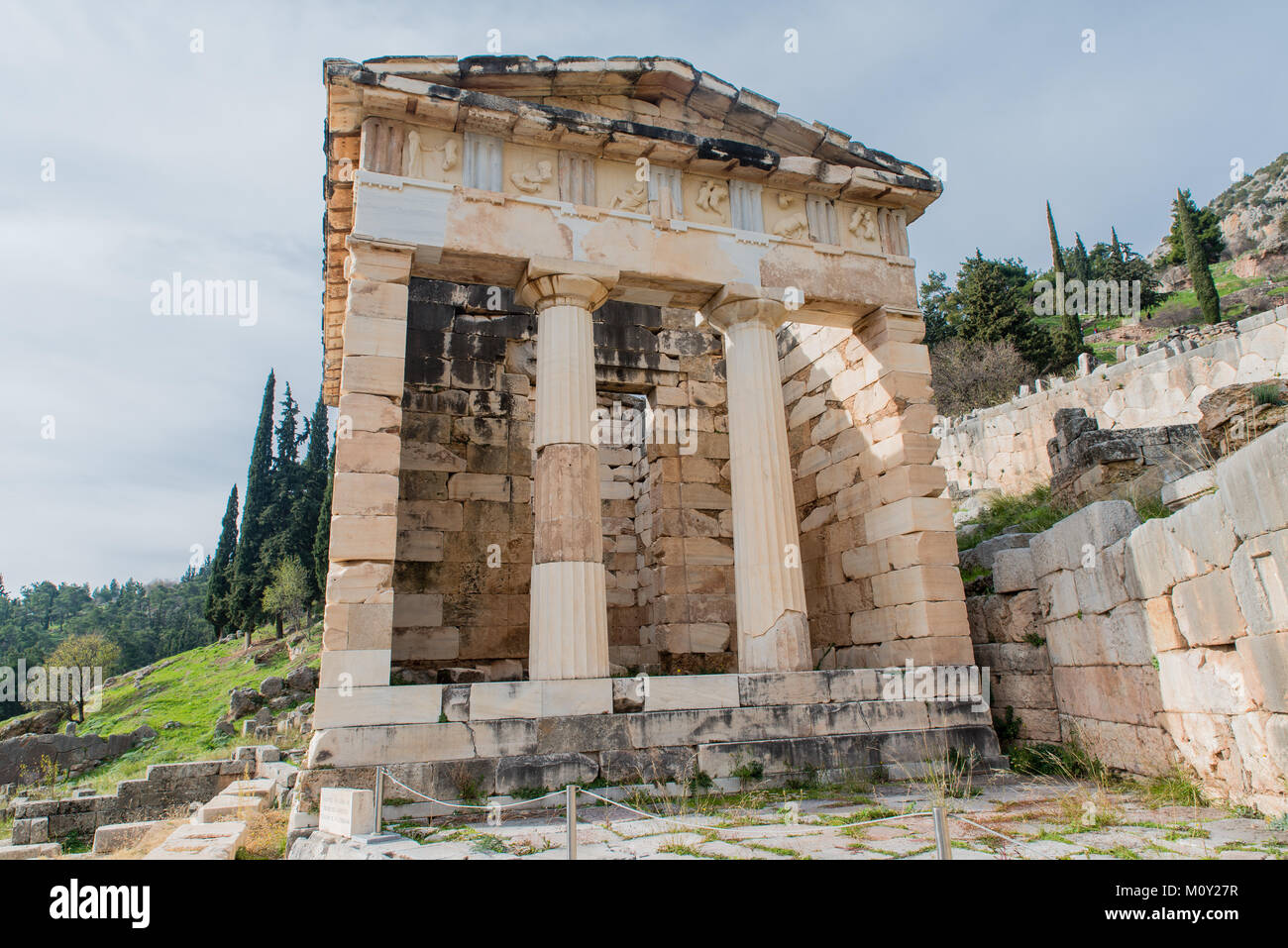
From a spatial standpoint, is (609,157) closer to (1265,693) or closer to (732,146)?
(732,146)

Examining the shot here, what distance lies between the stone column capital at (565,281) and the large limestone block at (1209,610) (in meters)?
6.70

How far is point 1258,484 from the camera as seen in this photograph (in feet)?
17.9

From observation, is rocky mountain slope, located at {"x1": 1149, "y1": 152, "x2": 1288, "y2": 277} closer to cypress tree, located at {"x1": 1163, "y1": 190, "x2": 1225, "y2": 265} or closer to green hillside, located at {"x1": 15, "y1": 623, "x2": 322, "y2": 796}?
cypress tree, located at {"x1": 1163, "y1": 190, "x2": 1225, "y2": 265}

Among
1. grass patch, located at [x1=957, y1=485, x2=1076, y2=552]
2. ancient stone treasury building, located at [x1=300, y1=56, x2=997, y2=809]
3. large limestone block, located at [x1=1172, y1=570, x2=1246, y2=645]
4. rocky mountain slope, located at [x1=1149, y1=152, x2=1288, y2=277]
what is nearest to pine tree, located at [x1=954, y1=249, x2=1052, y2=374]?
rocky mountain slope, located at [x1=1149, y1=152, x2=1288, y2=277]

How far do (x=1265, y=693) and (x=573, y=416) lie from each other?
668 centimetres

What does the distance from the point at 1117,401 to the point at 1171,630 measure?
18.2 meters

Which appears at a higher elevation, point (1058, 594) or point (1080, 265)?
point (1080, 265)

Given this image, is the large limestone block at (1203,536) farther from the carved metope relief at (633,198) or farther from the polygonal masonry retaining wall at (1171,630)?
the carved metope relief at (633,198)

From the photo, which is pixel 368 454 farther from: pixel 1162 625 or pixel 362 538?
pixel 1162 625

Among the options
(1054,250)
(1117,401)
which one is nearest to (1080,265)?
(1054,250)

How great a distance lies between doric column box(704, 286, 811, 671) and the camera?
9227 millimetres

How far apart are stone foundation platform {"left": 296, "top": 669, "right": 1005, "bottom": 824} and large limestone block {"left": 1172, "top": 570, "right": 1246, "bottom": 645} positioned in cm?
301

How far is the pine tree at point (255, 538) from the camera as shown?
39781mm

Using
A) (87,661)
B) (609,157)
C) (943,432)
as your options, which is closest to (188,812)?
(609,157)
